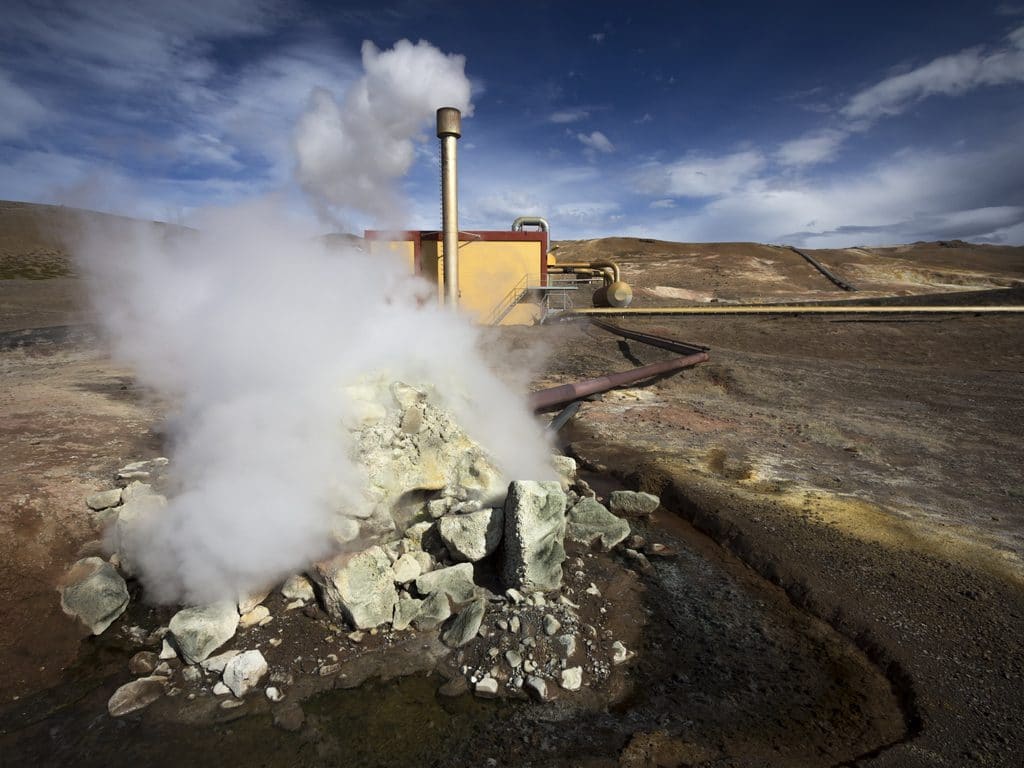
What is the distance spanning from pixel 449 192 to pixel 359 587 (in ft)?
43.1

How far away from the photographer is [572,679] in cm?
375

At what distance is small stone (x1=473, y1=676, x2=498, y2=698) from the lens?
3669 mm

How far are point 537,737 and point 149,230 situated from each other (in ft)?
21.6

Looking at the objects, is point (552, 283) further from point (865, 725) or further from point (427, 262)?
point (865, 725)

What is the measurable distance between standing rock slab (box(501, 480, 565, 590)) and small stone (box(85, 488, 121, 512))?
3.92 metres

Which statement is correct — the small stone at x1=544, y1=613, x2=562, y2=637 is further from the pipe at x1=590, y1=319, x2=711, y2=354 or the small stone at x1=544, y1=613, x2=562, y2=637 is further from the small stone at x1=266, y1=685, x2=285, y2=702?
the pipe at x1=590, y1=319, x2=711, y2=354

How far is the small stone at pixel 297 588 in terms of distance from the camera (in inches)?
175

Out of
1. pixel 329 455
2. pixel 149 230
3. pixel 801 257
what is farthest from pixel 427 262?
pixel 801 257

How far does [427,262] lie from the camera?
1969 cm

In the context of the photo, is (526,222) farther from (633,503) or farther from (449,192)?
(633,503)

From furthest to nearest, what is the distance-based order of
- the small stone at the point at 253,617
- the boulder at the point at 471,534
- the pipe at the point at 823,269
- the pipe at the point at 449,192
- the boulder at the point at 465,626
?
the pipe at the point at 823,269 < the pipe at the point at 449,192 < the boulder at the point at 471,534 < the small stone at the point at 253,617 < the boulder at the point at 465,626

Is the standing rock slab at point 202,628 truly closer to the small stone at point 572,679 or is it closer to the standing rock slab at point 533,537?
the standing rock slab at point 533,537

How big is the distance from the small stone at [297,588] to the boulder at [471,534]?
121 cm

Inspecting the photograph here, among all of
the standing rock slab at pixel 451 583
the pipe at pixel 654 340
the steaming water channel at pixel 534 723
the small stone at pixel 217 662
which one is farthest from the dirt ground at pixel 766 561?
the pipe at pixel 654 340
